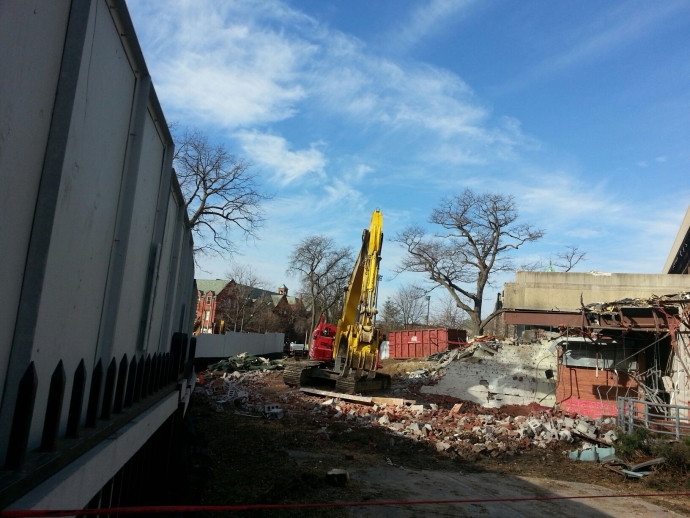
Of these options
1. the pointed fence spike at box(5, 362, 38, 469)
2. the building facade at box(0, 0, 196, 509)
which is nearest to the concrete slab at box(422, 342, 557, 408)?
the building facade at box(0, 0, 196, 509)

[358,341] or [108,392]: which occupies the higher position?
[358,341]

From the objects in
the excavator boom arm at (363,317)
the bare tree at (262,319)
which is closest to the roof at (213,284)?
the bare tree at (262,319)

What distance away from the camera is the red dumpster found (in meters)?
34.7

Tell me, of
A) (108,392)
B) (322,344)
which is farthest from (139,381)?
(322,344)

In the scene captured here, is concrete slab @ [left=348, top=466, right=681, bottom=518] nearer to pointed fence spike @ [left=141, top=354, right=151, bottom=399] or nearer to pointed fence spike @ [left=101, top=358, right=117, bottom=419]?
pointed fence spike @ [left=141, top=354, right=151, bottom=399]

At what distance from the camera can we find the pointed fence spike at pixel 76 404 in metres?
2.27

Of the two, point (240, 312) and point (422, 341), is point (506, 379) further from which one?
point (240, 312)

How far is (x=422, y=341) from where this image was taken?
118 ft

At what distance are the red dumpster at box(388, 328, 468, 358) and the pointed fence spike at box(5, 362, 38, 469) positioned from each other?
106 feet

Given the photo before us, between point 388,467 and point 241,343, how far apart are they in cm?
2612

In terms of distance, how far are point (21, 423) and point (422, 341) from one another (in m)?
35.0

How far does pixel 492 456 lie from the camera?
12.0m

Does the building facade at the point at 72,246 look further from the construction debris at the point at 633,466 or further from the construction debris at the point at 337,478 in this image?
the construction debris at the point at 633,466

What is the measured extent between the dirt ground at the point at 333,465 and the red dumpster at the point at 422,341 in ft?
67.7
